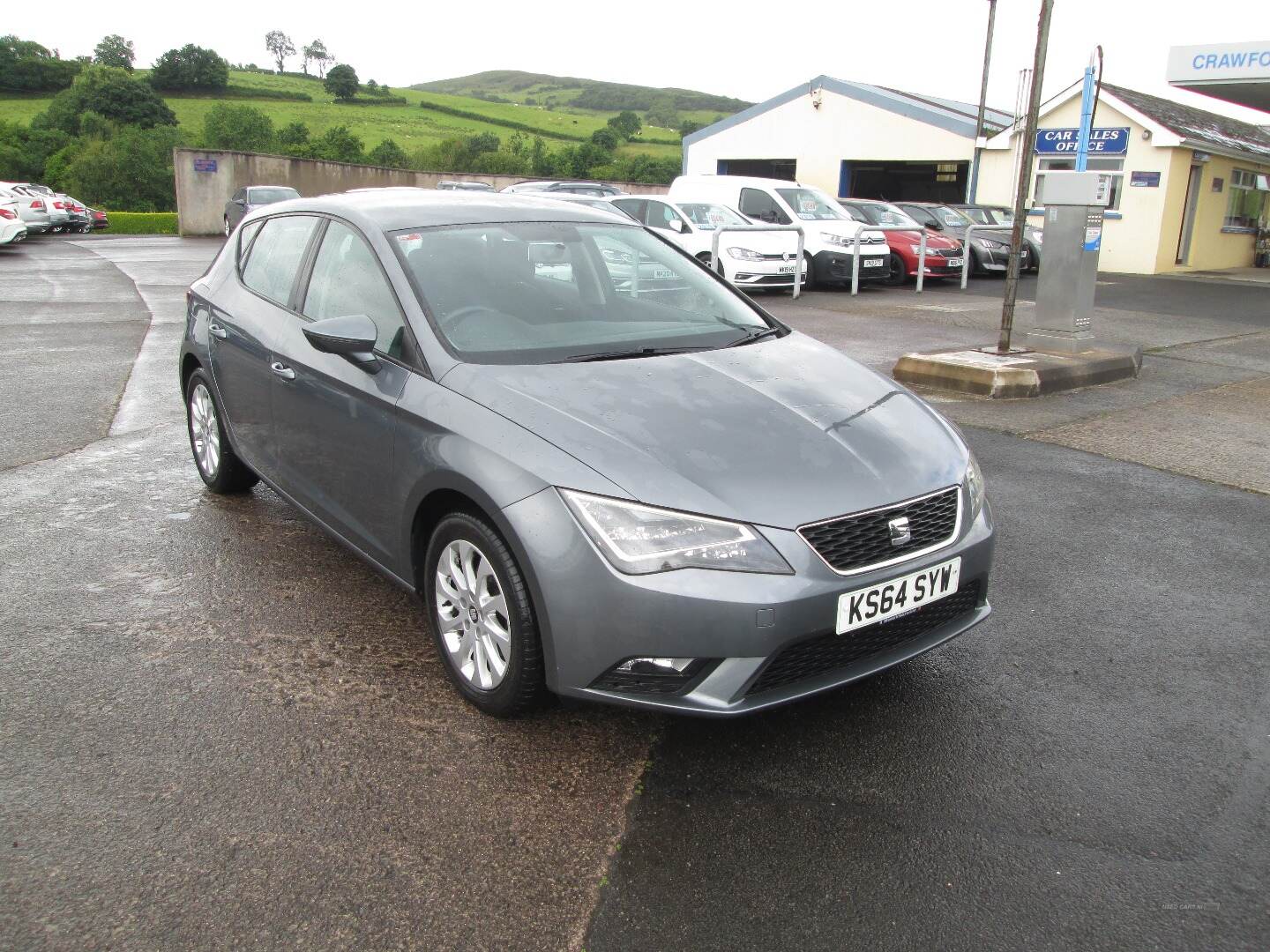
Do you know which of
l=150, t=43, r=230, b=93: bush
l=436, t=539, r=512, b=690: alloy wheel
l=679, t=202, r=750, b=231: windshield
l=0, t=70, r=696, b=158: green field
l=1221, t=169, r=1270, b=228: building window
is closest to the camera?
l=436, t=539, r=512, b=690: alloy wheel

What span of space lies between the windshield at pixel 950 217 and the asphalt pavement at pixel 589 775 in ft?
58.8

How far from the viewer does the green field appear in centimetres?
8869

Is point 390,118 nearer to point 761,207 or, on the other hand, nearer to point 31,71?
point 31,71

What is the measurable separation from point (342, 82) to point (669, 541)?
118 meters

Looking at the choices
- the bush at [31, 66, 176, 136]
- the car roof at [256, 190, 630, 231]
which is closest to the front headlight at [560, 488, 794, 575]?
the car roof at [256, 190, 630, 231]

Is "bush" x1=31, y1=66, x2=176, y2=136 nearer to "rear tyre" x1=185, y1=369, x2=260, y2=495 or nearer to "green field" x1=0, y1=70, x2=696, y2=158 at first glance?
"green field" x1=0, y1=70, x2=696, y2=158

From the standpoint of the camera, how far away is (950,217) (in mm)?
22203

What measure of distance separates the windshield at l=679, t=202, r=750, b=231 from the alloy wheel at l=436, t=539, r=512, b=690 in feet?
46.0

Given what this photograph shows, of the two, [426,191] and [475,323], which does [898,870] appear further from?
[426,191]

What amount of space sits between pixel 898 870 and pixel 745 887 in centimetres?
40

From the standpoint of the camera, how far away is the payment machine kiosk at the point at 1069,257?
9.60 meters

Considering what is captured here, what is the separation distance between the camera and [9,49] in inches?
4028

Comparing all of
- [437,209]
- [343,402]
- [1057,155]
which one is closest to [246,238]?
[437,209]

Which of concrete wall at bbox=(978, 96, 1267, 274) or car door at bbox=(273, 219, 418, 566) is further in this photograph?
concrete wall at bbox=(978, 96, 1267, 274)
